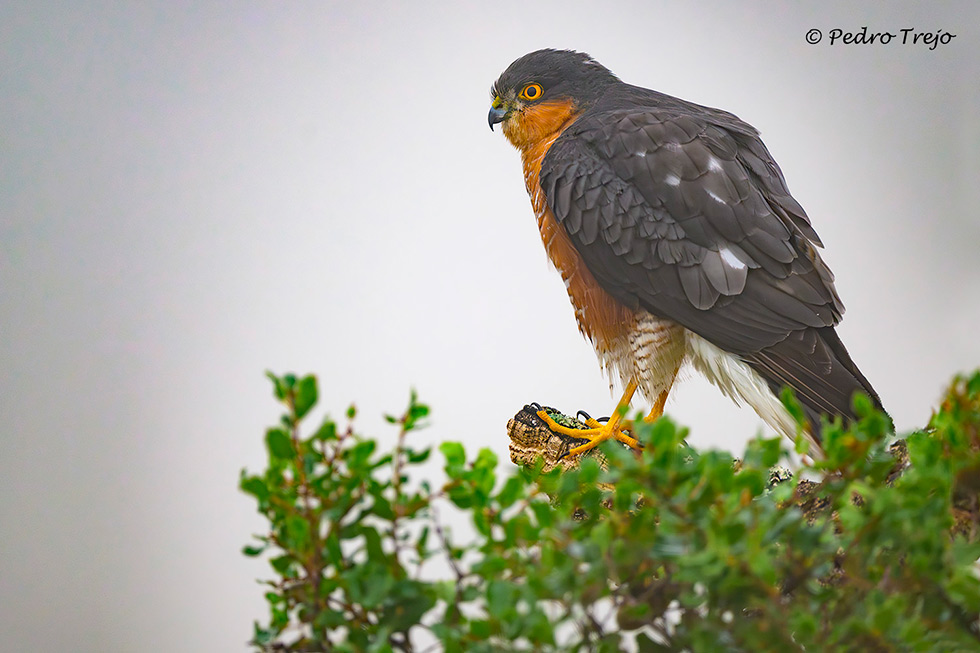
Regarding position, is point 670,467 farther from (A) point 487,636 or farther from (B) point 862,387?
(B) point 862,387

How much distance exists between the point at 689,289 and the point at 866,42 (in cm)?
195

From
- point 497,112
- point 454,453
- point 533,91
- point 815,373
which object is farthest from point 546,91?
point 454,453

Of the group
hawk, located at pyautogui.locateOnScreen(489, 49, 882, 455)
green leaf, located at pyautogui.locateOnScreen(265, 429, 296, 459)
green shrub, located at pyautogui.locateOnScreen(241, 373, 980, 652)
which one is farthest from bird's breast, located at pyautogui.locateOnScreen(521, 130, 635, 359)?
green leaf, located at pyautogui.locateOnScreen(265, 429, 296, 459)

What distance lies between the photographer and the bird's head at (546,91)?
159 cm

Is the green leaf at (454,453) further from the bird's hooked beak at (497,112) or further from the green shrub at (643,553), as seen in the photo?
the bird's hooked beak at (497,112)

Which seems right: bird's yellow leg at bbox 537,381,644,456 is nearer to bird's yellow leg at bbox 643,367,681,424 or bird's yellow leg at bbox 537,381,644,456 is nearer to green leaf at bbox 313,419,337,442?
bird's yellow leg at bbox 643,367,681,424

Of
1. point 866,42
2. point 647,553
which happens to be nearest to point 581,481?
point 647,553

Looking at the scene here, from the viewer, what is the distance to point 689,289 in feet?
4.09

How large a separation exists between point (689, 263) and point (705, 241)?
58 millimetres

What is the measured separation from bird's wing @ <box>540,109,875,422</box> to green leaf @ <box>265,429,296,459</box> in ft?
3.16

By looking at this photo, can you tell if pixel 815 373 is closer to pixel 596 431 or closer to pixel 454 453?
pixel 596 431

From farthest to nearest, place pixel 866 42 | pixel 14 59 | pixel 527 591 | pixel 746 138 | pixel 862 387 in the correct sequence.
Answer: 1. pixel 866 42
2. pixel 14 59
3. pixel 746 138
4. pixel 862 387
5. pixel 527 591

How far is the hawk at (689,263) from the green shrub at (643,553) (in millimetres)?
758

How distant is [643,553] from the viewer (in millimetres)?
404
